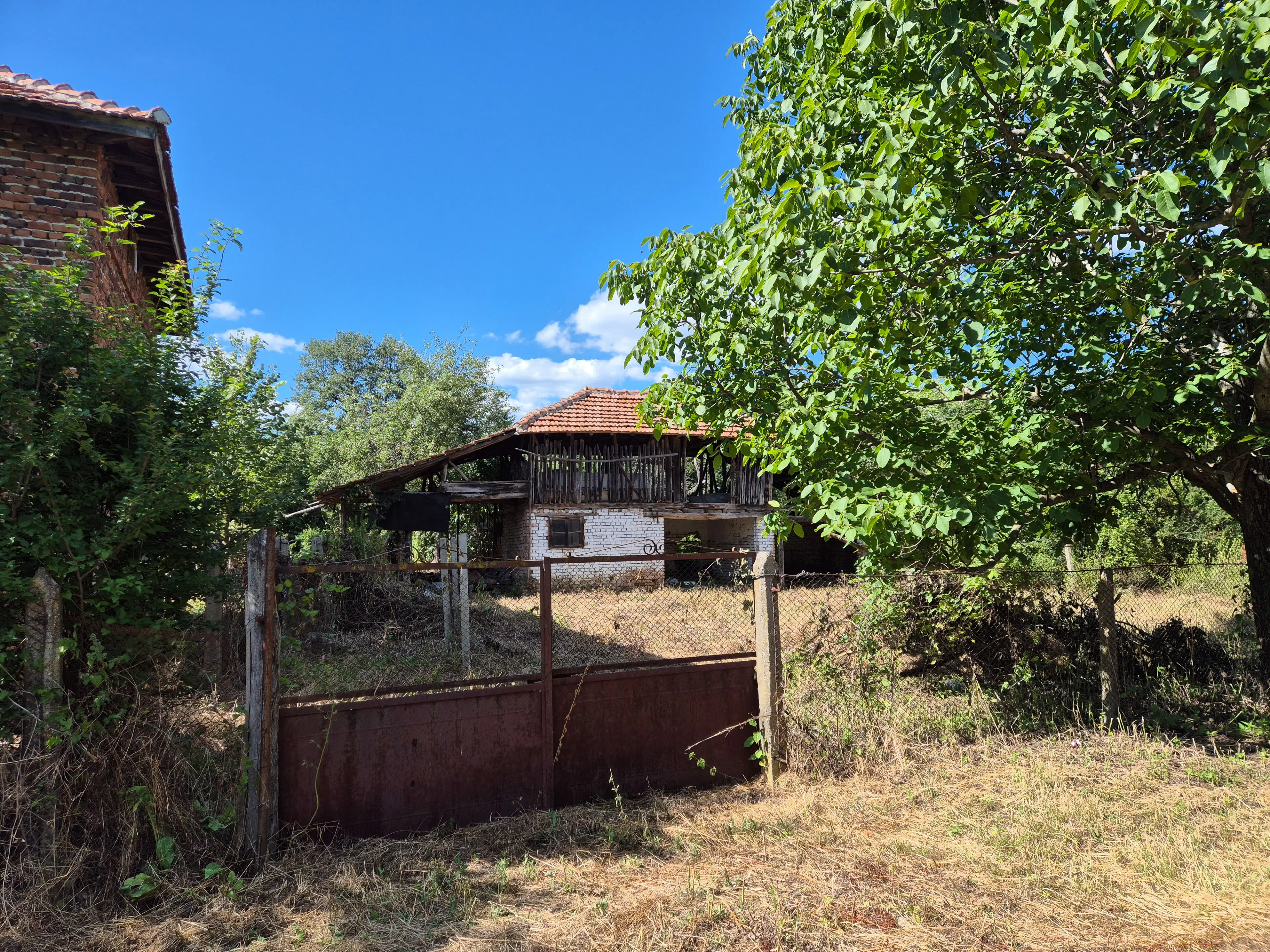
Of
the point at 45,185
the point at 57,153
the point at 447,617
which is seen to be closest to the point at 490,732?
the point at 447,617

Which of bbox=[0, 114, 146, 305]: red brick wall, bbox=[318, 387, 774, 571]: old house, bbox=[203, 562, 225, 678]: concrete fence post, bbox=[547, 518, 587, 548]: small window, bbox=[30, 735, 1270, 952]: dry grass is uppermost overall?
bbox=[0, 114, 146, 305]: red brick wall

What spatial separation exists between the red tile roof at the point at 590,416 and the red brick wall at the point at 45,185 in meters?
13.3

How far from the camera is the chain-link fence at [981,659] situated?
6.23m

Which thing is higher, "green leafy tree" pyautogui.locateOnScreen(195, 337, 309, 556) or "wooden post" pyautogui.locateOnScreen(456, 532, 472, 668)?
"green leafy tree" pyautogui.locateOnScreen(195, 337, 309, 556)

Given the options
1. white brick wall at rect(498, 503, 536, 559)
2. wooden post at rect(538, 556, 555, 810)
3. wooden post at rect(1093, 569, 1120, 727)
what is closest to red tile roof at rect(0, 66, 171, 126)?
wooden post at rect(538, 556, 555, 810)

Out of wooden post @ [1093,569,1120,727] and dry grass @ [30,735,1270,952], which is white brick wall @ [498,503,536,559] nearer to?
wooden post @ [1093,569,1120,727]

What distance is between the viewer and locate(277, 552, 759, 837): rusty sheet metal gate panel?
14.7ft

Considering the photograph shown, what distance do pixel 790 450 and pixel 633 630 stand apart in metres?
6.25

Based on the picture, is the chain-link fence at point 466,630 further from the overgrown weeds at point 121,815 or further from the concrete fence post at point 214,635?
the overgrown weeds at point 121,815

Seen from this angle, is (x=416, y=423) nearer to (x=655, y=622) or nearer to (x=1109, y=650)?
(x=655, y=622)

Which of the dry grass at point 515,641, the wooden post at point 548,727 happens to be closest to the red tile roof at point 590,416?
the dry grass at point 515,641

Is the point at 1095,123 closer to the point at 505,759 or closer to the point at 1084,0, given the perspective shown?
the point at 1084,0

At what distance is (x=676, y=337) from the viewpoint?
673 cm

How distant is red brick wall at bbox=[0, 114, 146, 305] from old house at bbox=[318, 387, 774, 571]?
12383 mm
